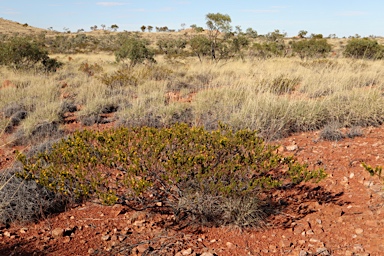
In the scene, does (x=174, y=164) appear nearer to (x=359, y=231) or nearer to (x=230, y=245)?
(x=230, y=245)

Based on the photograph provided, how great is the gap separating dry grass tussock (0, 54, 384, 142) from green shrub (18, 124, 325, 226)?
180cm

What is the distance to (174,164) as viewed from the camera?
2896 mm

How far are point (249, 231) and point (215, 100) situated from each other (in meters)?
3.93

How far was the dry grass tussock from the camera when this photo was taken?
529 cm

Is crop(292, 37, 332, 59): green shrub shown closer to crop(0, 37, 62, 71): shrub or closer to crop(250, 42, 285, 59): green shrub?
crop(250, 42, 285, 59): green shrub

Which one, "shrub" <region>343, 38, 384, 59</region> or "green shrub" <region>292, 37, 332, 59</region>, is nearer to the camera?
"shrub" <region>343, 38, 384, 59</region>

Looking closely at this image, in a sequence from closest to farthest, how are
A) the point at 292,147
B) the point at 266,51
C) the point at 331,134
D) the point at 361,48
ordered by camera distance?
the point at 292,147 < the point at 331,134 < the point at 361,48 < the point at 266,51

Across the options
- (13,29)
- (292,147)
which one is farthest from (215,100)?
(13,29)

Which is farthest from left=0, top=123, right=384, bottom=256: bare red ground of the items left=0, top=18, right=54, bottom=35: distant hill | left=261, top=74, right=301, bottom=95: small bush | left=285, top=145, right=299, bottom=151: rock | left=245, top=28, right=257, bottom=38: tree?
left=0, top=18, right=54, bottom=35: distant hill

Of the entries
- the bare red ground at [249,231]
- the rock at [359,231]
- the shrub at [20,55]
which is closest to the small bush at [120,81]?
the shrub at [20,55]

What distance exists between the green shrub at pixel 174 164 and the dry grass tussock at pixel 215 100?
180cm

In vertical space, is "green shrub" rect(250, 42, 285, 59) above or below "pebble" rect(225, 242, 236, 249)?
above

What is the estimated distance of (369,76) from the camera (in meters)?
7.99

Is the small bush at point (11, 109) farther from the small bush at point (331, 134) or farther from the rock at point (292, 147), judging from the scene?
the small bush at point (331, 134)
